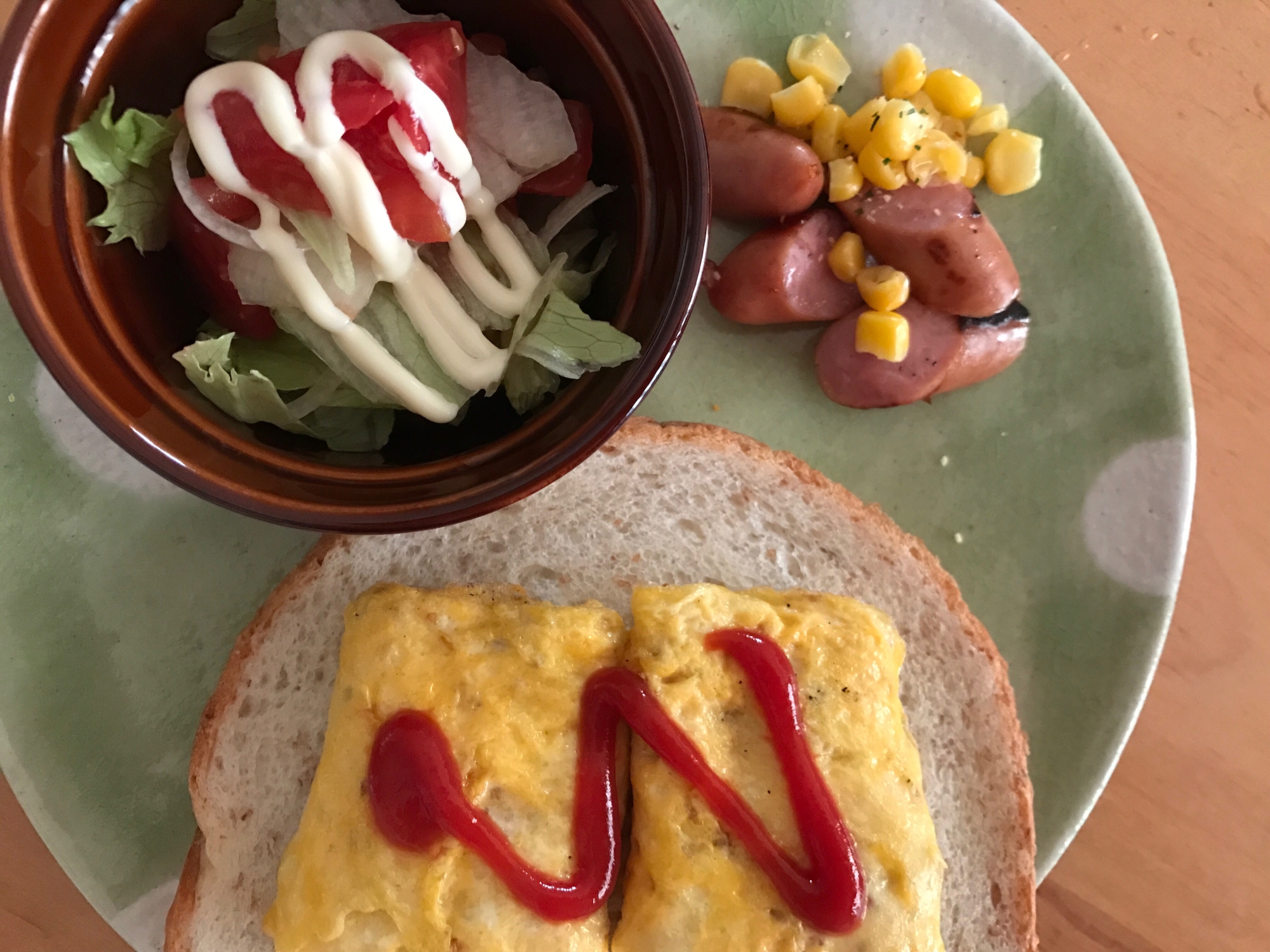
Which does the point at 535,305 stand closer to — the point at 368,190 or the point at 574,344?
the point at 574,344

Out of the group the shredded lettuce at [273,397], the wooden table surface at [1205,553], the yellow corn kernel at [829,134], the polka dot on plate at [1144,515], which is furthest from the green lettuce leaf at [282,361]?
the wooden table surface at [1205,553]

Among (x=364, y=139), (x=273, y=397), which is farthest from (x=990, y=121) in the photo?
(x=273, y=397)

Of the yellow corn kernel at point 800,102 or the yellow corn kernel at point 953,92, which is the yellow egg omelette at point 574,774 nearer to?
the yellow corn kernel at point 800,102

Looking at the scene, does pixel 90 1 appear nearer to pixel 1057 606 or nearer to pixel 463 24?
pixel 463 24

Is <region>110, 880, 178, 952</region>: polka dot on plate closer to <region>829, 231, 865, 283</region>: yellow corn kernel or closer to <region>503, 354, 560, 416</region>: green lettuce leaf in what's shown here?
<region>503, 354, 560, 416</region>: green lettuce leaf

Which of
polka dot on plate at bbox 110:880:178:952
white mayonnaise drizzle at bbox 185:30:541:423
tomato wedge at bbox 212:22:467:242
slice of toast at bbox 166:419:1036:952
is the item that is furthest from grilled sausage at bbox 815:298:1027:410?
polka dot on plate at bbox 110:880:178:952

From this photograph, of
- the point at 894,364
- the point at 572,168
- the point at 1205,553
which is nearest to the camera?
the point at 572,168
